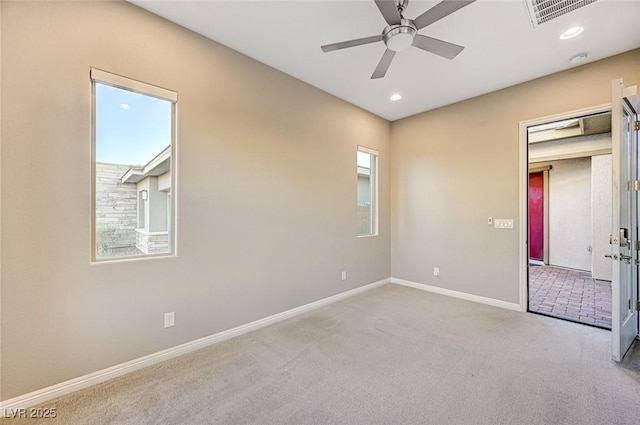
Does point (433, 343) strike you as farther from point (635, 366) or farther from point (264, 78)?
point (264, 78)

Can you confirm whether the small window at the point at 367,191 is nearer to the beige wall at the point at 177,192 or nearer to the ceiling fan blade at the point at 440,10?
the beige wall at the point at 177,192

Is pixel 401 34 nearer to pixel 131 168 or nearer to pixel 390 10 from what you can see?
pixel 390 10

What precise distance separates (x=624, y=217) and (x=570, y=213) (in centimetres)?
461

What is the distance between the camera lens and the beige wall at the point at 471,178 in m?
3.22

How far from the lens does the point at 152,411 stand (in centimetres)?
177

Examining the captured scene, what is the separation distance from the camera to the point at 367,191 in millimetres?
4629

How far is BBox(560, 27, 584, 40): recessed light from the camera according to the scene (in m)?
2.47

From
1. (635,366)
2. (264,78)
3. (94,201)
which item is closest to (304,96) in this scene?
(264,78)

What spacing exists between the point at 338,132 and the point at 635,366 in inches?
152

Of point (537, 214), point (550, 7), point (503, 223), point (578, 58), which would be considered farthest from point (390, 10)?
point (537, 214)

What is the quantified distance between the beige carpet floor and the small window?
5.98 ft

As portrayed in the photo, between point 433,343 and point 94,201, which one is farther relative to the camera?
point 433,343

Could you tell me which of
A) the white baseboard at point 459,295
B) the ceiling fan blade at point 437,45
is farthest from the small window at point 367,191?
the ceiling fan blade at point 437,45

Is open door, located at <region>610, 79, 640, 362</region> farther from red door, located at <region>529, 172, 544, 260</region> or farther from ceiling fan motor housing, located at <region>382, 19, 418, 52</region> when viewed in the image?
red door, located at <region>529, 172, 544, 260</region>
